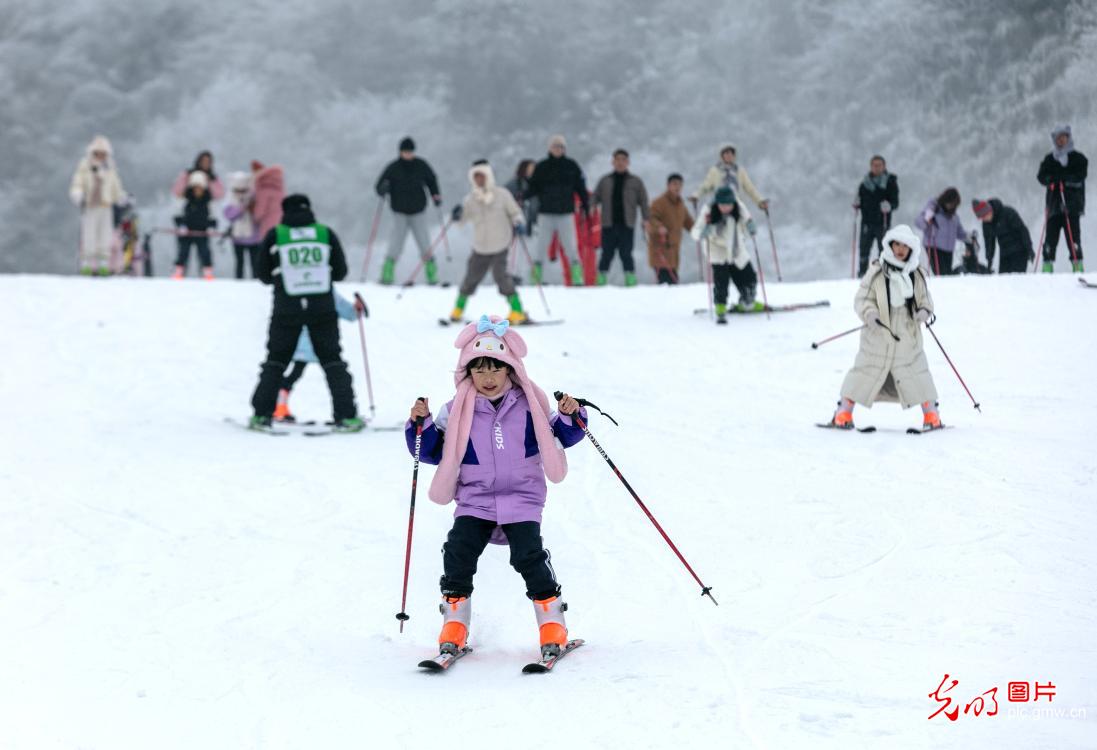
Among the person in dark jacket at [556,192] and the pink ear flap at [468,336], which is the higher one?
the person in dark jacket at [556,192]

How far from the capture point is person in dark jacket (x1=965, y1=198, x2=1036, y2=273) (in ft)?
50.8

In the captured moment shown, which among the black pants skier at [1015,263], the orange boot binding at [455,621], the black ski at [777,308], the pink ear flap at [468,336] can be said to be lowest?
the orange boot binding at [455,621]

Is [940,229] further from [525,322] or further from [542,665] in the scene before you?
[542,665]

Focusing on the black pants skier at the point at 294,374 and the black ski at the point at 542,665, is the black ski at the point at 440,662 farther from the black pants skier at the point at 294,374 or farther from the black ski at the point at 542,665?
the black pants skier at the point at 294,374

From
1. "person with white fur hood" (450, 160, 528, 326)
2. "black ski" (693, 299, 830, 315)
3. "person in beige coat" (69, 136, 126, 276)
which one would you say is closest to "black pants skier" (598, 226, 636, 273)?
"black ski" (693, 299, 830, 315)

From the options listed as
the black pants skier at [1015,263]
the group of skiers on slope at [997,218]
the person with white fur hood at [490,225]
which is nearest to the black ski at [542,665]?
the person with white fur hood at [490,225]

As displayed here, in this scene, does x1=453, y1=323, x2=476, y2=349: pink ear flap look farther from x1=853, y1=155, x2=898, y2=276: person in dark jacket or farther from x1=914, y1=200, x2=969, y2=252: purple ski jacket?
x1=914, y1=200, x2=969, y2=252: purple ski jacket

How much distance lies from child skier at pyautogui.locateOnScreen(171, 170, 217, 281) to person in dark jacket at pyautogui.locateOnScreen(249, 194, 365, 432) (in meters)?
7.72

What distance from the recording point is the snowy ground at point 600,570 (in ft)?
14.0

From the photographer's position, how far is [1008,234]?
51.0ft

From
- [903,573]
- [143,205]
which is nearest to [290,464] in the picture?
[903,573]

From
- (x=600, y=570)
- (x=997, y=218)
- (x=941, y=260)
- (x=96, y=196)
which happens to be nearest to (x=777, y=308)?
(x=941, y=260)

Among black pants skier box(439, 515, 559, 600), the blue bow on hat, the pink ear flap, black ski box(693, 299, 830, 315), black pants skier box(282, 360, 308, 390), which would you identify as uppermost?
the blue bow on hat

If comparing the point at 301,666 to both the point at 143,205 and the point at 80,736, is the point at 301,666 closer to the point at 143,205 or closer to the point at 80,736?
the point at 80,736
